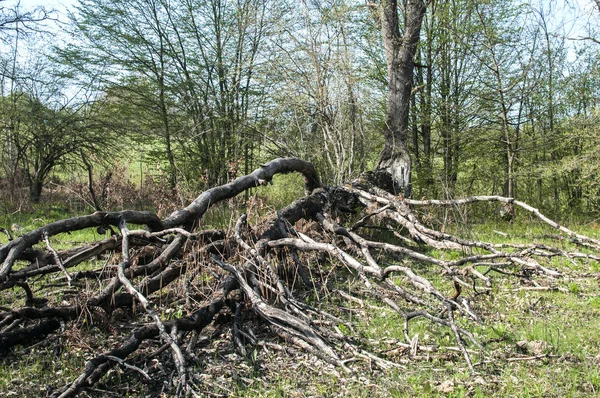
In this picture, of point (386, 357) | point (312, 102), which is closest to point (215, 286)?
point (386, 357)

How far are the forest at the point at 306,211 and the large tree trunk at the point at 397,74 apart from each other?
0.16 ft

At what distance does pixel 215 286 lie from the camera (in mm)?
4383

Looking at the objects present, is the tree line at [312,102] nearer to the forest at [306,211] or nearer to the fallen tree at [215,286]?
the forest at [306,211]

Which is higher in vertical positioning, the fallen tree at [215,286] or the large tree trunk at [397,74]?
the large tree trunk at [397,74]

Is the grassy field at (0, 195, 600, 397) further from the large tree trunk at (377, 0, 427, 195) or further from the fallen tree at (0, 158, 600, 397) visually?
the large tree trunk at (377, 0, 427, 195)

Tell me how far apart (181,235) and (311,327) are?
1760mm

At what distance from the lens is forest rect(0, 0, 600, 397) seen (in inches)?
134

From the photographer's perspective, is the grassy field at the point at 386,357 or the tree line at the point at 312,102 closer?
the grassy field at the point at 386,357

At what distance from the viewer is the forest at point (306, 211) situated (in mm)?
3393

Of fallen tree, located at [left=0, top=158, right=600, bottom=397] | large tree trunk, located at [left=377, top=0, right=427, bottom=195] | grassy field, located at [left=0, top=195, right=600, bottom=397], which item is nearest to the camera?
grassy field, located at [left=0, top=195, right=600, bottom=397]

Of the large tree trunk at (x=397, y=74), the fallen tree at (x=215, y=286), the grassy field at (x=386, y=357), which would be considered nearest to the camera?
the grassy field at (x=386, y=357)

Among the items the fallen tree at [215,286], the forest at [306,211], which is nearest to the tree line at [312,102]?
the forest at [306,211]

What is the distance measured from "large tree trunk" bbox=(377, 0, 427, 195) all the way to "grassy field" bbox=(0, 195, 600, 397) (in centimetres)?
554

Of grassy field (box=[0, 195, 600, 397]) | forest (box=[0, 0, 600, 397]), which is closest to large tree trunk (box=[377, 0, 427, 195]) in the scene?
forest (box=[0, 0, 600, 397])
